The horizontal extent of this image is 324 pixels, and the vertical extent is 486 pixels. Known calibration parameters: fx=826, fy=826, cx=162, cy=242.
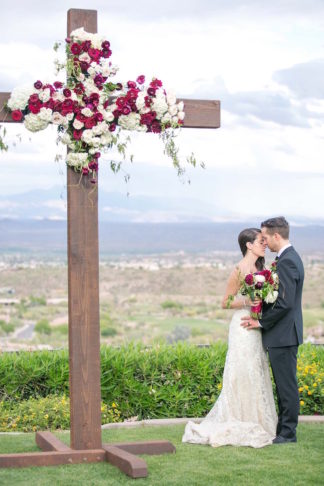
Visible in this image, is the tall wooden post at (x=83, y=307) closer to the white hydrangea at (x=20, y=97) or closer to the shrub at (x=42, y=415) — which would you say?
the white hydrangea at (x=20, y=97)

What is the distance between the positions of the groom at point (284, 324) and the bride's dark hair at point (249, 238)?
0.48ft

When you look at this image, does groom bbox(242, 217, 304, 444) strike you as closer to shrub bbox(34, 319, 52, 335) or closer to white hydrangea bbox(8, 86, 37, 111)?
white hydrangea bbox(8, 86, 37, 111)

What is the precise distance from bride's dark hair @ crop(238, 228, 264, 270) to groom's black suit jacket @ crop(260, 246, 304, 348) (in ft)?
1.06

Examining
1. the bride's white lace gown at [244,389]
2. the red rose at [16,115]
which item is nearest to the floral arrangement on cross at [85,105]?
the red rose at [16,115]

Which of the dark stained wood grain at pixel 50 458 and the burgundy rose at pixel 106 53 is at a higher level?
the burgundy rose at pixel 106 53

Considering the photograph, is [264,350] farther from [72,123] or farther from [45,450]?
[72,123]

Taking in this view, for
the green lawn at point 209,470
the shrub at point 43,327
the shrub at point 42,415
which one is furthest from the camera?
the shrub at point 43,327

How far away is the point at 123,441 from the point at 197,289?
4375 cm

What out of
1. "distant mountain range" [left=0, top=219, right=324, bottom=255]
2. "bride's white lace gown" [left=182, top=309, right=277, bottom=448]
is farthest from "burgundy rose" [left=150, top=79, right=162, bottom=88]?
"distant mountain range" [left=0, top=219, right=324, bottom=255]

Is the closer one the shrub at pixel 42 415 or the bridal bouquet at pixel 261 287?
the bridal bouquet at pixel 261 287

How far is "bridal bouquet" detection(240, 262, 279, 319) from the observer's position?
Answer: 712 centimetres

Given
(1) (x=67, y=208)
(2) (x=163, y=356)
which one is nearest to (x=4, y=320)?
(2) (x=163, y=356)

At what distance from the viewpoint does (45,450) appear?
7.23 metres

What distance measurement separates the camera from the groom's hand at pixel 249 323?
24.1 ft
